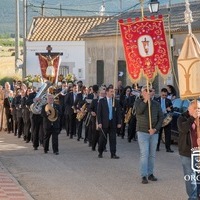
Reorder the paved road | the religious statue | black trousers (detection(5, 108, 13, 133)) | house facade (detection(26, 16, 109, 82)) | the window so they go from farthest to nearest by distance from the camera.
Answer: house facade (detection(26, 16, 109, 82)), the window, the religious statue, black trousers (detection(5, 108, 13, 133)), the paved road

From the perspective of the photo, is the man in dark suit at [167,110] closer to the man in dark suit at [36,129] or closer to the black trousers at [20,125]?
the man in dark suit at [36,129]

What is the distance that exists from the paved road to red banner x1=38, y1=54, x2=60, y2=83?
38.8 ft

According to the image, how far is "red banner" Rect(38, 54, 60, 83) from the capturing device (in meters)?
34.3

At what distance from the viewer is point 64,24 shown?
57562 mm

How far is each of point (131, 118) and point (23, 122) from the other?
4.37 metres

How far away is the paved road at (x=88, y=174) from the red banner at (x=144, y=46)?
2132mm

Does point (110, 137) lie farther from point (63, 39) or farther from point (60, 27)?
point (60, 27)

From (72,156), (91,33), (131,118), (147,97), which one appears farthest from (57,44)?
(147,97)

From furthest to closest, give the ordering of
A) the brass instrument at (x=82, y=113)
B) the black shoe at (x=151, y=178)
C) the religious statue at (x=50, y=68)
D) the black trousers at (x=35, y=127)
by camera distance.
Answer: the religious statue at (x=50, y=68), the brass instrument at (x=82, y=113), the black trousers at (x=35, y=127), the black shoe at (x=151, y=178)

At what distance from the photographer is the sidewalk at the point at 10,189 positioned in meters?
13.3

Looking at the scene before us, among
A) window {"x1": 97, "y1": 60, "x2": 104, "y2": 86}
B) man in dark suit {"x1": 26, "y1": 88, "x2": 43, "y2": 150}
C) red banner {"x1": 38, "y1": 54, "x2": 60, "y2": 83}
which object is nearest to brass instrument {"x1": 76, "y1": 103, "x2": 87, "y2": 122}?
man in dark suit {"x1": 26, "y1": 88, "x2": 43, "y2": 150}

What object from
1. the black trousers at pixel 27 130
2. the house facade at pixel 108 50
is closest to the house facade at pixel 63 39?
the house facade at pixel 108 50

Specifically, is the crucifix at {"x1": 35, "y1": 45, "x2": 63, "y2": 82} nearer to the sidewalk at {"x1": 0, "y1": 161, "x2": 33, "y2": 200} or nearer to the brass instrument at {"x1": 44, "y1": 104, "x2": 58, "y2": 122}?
the brass instrument at {"x1": 44, "y1": 104, "x2": 58, "y2": 122}

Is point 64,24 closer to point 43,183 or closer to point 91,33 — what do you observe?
point 91,33
